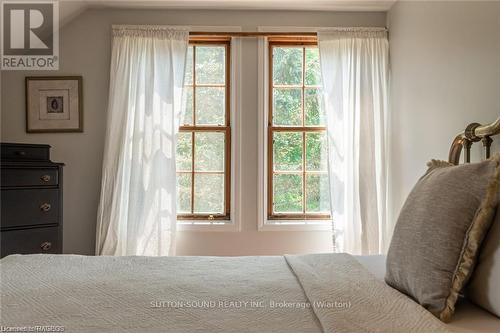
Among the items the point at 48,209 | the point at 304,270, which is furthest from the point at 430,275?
the point at 48,209

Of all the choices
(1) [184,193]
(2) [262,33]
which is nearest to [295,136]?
(2) [262,33]

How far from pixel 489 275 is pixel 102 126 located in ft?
9.33

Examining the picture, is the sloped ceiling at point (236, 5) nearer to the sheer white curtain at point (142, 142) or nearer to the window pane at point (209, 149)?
the sheer white curtain at point (142, 142)

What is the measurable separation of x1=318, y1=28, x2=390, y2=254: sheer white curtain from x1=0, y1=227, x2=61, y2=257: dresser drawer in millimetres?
2050

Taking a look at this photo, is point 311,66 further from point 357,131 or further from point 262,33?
point 357,131

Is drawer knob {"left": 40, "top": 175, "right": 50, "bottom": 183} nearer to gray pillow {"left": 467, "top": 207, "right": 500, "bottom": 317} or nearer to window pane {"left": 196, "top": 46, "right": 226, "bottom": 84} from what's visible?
window pane {"left": 196, "top": 46, "right": 226, "bottom": 84}

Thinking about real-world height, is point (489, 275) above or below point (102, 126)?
below

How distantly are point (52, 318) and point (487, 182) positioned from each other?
3.91 feet

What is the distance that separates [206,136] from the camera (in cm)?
323

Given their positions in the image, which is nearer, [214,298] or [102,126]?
[214,298]

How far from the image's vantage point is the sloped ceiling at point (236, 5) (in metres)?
3.02

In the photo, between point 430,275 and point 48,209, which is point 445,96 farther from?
point 48,209

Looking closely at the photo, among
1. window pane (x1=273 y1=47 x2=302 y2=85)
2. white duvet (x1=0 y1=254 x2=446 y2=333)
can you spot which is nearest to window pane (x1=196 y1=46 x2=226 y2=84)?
window pane (x1=273 y1=47 x2=302 y2=85)

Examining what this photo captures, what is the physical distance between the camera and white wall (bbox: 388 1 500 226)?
183cm
